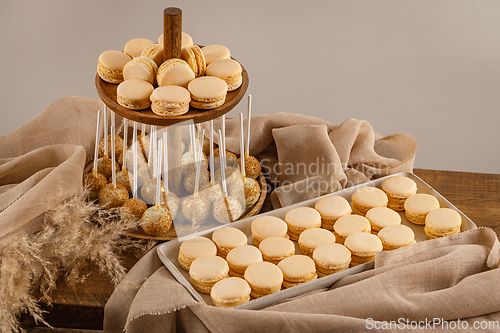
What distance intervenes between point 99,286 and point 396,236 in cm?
75

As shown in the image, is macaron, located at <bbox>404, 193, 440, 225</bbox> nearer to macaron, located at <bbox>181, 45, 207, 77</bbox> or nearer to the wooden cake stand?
the wooden cake stand

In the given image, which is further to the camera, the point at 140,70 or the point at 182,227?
the point at 182,227

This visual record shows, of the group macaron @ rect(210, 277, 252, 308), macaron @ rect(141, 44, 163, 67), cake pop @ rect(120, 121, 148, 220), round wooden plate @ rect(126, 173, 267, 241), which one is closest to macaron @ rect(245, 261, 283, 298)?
macaron @ rect(210, 277, 252, 308)

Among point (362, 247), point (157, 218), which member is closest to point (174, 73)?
Result: point (157, 218)

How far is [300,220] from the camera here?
139cm

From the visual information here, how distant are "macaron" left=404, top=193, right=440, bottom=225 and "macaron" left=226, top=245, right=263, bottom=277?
0.45 meters

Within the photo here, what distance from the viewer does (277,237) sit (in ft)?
4.41

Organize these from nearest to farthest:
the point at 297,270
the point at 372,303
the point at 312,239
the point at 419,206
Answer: the point at 372,303 → the point at 297,270 → the point at 312,239 → the point at 419,206

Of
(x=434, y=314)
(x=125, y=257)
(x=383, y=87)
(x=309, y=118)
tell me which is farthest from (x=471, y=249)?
(x=383, y=87)

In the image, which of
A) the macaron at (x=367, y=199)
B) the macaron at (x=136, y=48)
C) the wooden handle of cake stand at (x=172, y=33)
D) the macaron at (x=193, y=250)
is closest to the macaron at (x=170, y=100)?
the wooden handle of cake stand at (x=172, y=33)

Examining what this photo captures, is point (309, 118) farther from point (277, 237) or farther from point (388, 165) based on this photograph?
point (277, 237)

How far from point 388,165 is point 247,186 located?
479 mm

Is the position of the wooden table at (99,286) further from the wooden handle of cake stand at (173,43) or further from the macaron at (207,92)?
the macaron at (207,92)

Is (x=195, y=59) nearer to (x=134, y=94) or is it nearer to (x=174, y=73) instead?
(x=174, y=73)
